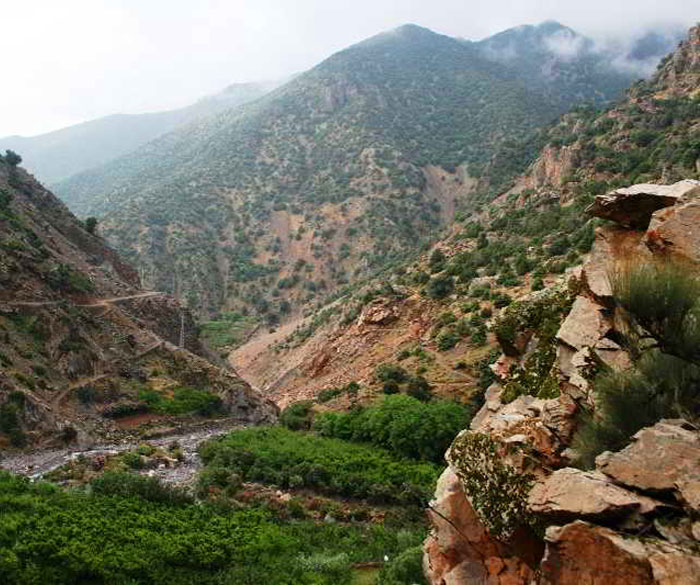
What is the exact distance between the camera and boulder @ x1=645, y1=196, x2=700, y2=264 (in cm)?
984

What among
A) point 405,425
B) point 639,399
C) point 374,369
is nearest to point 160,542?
point 639,399

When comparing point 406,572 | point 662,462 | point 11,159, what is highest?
point 11,159

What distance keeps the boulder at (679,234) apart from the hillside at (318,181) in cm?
6019

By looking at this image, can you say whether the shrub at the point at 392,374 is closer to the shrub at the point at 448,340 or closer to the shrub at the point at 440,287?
the shrub at the point at 448,340

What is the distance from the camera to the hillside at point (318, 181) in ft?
286

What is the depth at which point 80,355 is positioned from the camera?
35.6 m

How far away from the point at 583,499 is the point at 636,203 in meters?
6.16

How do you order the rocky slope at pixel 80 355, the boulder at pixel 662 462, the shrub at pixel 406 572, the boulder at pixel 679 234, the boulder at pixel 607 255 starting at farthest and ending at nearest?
the rocky slope at pixel 80 355 < the shrub at pixel 406 572 < the boulder at pixel 607 255 < the boulder at pixel 679 234 < the boulder at pixel 662 462

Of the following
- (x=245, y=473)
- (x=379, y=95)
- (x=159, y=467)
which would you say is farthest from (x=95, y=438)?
(x=379, y=95)

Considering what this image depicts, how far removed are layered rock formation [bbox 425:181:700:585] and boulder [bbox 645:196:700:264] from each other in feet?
0.06

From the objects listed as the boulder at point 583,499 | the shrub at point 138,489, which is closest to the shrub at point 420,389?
the shrub at point 138,489

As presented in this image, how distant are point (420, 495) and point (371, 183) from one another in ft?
250

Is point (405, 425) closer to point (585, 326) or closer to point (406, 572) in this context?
point (406, 572)

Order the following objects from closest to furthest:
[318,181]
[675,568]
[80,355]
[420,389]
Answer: [675,568], [420,389], [80,355], [318,181]
